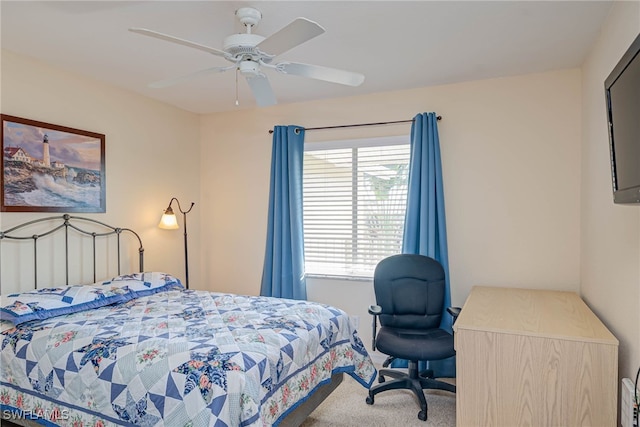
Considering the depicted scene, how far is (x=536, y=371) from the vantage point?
208 cm

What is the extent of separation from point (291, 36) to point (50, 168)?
2356mm

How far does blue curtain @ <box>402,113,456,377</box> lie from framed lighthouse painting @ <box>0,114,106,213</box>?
271 cm

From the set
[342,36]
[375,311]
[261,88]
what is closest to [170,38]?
[261,88]

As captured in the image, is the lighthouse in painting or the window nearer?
the lighthouse in painting

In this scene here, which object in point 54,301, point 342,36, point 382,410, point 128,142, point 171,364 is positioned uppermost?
point 342,36

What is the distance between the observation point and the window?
3822mm

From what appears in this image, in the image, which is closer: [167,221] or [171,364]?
[171,364]

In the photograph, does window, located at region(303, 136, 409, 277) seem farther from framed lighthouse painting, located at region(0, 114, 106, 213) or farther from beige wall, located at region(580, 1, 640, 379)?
framed lighthouse painting, located at region(0, 114, 106, 213)

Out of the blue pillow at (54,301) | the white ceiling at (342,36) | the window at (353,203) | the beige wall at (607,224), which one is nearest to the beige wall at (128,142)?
the white ceiling at (342,36)

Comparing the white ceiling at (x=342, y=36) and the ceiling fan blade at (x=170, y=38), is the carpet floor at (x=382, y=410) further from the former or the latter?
the white ceiling at (x=342, y=36)

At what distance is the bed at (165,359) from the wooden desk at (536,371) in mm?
870

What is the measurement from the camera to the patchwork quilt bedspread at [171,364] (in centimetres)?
180

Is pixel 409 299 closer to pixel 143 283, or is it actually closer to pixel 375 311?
pixel 375 311

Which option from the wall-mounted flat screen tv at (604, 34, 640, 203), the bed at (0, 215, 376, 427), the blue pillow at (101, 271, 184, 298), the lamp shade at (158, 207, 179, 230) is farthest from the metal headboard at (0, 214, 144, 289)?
the wall-mounted flat screen tv at (604, 34, 640, 203)
